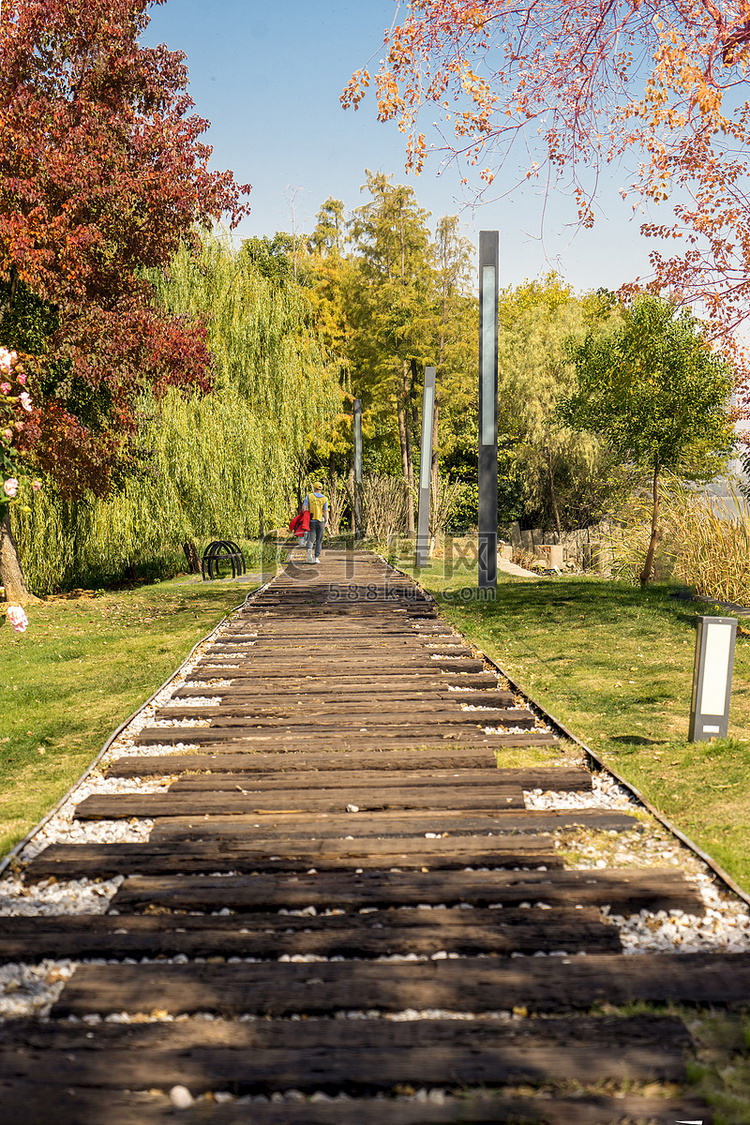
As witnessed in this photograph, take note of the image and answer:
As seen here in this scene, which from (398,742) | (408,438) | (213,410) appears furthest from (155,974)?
(408,438)

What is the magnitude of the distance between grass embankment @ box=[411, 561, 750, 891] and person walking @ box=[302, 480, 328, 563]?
12.5 feet

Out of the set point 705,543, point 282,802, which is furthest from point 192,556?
point 282,802

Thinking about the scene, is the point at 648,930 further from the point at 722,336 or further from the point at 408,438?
the point at 408,438

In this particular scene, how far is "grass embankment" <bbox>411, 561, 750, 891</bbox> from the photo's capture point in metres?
4.67

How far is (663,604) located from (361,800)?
7.92 metres

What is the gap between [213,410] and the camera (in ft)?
57.7

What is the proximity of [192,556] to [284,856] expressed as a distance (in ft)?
52.8

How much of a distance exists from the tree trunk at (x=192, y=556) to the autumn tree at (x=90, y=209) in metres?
4.59

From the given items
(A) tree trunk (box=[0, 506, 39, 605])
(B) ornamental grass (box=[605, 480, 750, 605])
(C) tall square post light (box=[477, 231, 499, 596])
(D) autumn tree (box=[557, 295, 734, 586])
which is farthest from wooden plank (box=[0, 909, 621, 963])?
(A) tree trunk (box=[0, 506, 39, 605])

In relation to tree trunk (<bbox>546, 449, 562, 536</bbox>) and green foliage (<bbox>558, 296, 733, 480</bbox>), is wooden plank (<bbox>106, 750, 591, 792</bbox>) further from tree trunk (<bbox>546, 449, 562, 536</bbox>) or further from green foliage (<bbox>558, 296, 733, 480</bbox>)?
tree trunk (<bbox>546, 449, 562, 536</bbox>)

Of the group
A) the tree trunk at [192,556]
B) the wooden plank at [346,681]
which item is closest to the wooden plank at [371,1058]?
the wooden plank at [346,681]

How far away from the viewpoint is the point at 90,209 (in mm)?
12500

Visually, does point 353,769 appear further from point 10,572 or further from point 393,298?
point 393,298

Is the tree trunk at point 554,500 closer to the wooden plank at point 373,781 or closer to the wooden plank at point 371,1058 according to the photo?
the wooden plank at point 373,781
